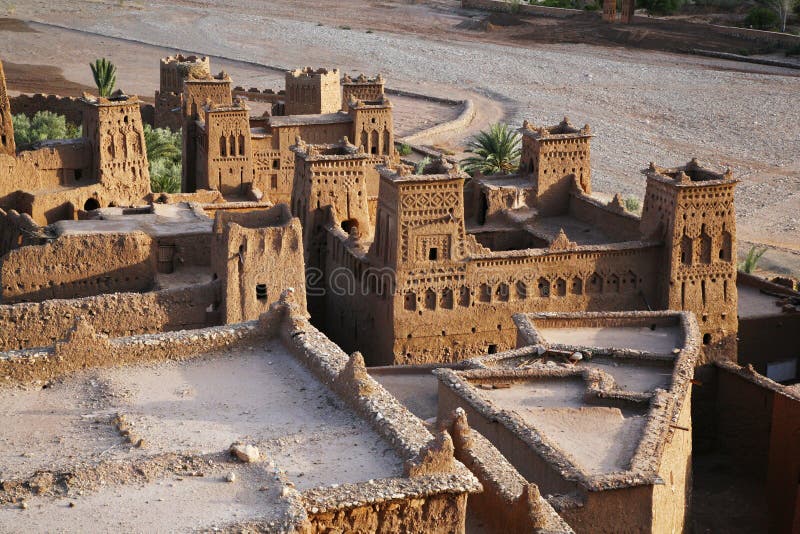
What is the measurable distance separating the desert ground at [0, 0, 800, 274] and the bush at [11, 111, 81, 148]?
16740mm

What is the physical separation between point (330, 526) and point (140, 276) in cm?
1481

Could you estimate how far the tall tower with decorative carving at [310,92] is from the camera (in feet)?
142

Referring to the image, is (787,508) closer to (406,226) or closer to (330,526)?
(406,226)

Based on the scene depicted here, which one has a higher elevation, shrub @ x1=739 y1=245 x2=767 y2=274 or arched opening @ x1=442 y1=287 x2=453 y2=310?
arched opening @ x1=442 y1=287 x2=453 y2=310

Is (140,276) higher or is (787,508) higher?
(140,276)

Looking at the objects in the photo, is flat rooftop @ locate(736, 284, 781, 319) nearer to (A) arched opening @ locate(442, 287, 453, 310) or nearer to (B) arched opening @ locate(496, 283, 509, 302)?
(B) arched opening @ locate(496, 283, 509, 302)

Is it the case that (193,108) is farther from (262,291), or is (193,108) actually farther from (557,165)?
(262,291)

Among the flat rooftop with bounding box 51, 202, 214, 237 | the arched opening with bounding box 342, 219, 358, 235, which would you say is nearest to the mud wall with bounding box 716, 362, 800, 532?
the arched opening with bounding box 342, 219, 358, 235

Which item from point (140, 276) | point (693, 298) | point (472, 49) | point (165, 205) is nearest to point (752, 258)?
point (693, 298)

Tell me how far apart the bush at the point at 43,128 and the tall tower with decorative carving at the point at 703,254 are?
2340cm

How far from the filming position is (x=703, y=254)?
3005cm

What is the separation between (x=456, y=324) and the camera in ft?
95.0

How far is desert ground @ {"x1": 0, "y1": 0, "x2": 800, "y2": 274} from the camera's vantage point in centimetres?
5591

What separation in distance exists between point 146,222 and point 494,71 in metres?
48.9
